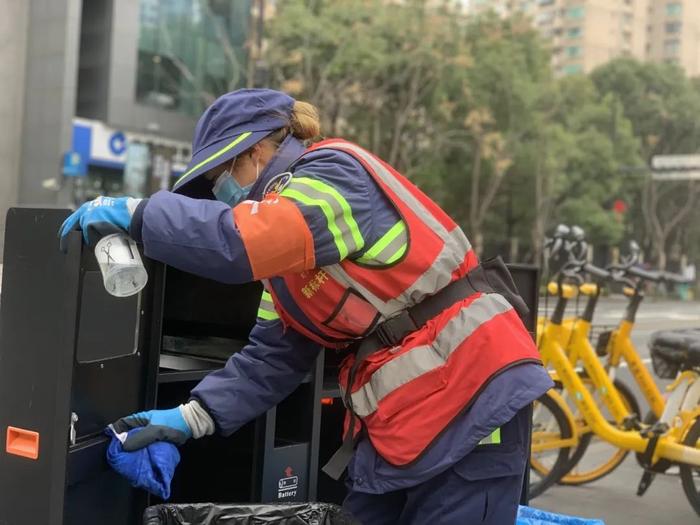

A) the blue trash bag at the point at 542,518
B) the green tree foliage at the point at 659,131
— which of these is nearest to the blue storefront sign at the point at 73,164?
the green tree foliage at the point at 659,131

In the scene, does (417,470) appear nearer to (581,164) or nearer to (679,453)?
(679,453)

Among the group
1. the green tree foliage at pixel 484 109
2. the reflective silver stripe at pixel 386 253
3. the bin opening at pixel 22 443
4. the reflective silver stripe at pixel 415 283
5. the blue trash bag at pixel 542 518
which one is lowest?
the blue trash bag at pixel 542 518

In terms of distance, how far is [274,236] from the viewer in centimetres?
164

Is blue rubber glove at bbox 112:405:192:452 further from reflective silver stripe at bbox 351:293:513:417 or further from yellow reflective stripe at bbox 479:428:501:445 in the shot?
yellow reflective stripe at bbox 479:428:501:445

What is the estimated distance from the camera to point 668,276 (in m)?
5.04

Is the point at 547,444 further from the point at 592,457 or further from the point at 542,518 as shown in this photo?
the point at 542,518

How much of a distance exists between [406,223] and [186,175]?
1.65 ft

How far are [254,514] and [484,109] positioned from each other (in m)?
24.4

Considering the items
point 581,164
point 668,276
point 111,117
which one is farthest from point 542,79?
point 668,276

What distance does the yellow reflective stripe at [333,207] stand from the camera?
1.68 m

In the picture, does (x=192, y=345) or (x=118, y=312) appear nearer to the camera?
(x=118, y=312)

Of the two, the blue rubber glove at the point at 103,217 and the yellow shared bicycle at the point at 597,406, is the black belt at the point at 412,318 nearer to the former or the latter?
the blue rubber glove at the point at 103,217

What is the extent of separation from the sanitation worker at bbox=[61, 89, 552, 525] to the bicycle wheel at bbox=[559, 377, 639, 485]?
9.64ft

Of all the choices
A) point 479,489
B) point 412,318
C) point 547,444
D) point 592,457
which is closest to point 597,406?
point 547,444
